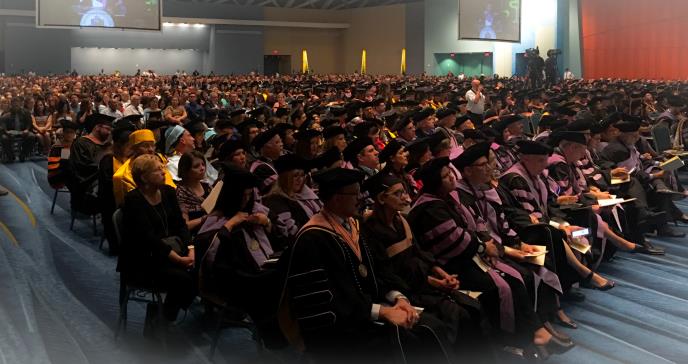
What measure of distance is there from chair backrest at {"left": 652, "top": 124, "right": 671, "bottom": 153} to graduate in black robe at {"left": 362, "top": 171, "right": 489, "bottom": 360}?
6205 mm

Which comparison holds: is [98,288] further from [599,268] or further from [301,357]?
[599,268]

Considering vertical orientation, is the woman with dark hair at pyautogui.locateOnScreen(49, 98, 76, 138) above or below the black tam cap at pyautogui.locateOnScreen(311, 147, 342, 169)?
above

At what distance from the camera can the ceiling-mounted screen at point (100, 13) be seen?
1467cm

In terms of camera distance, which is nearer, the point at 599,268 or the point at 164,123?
the point at 599,268

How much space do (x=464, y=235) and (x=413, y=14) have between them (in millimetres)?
35850

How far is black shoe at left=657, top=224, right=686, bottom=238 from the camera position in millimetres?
7062

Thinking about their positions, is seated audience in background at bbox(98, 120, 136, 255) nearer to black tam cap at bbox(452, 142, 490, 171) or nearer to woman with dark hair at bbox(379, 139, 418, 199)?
woman with dark hair at bbox(379, 139, 418, 199)

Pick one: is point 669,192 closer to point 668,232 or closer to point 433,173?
point 668,232

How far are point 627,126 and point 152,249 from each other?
4995mm

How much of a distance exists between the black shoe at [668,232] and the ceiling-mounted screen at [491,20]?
14047 millimetres

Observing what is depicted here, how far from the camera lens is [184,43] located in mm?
39156

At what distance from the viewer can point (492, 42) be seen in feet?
97.8

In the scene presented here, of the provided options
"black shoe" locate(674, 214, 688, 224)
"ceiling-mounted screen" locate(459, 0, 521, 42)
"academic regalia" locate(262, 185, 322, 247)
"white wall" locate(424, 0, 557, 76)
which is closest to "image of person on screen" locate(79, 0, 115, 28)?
Result: "ceiling-mounted screen" locate(459, 0, 521, 42)

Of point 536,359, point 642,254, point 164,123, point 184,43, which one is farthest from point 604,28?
point 184,43
